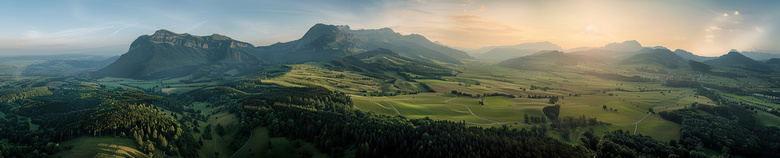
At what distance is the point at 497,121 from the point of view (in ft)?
441

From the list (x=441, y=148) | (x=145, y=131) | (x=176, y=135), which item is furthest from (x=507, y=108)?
(x=145, y=131)

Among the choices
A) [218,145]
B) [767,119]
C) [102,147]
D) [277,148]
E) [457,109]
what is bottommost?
[218,145]

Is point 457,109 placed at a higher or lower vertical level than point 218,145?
higher

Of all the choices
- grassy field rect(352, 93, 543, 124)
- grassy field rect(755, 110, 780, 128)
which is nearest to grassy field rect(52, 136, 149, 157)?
grassy field rect(352, 93, 543, 124)

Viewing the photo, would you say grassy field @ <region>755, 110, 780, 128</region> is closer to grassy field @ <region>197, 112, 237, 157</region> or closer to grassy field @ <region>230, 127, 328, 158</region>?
grassy field @ <region>230, 127, 328, 158</region>

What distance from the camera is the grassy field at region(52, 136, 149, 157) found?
76750mm

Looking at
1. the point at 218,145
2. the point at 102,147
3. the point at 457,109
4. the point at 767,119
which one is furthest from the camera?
the point at 457,109

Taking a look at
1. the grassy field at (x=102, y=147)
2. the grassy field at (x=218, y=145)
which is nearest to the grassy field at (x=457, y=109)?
the grassy field at (x=218, y=145)

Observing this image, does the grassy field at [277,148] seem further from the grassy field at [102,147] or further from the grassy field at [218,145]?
the grassy field at [102,147]

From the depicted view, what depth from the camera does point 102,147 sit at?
263ft

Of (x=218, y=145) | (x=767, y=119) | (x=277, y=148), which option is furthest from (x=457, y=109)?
(x=767, y=119)

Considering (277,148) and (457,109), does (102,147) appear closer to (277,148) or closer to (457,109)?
(277,148)

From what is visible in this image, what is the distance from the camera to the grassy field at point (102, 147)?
7675cm

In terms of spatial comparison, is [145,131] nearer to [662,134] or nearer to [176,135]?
[176,135]
